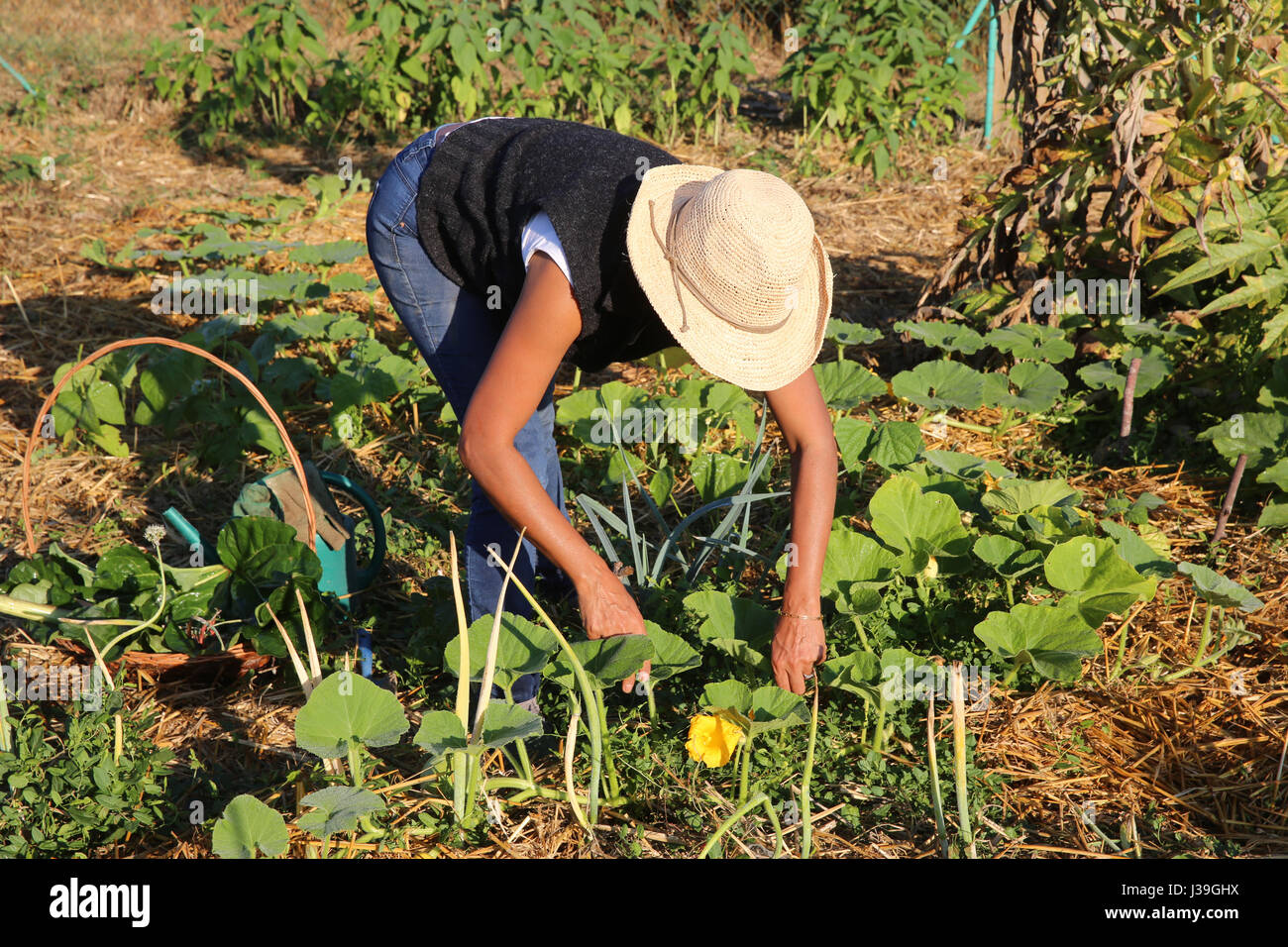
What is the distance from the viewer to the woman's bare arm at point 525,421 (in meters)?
1.45

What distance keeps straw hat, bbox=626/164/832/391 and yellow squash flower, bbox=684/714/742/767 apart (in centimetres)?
51

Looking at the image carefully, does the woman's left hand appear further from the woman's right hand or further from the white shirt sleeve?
the white shirt sleeve

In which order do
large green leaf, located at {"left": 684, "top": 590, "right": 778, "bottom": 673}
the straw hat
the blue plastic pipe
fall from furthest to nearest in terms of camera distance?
the blue plastic pipe, large green leaf, located at {"left": 684, "top": 590, "right": 778, "bottom": 673}, the straw hat

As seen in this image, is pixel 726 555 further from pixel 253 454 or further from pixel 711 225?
pixel 253 454

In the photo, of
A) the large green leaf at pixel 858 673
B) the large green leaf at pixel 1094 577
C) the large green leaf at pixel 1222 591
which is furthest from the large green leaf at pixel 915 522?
the large green leaf at pixel 1222 591

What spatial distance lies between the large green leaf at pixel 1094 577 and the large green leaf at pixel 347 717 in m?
1.14

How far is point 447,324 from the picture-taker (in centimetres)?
187

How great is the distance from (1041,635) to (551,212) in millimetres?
1064

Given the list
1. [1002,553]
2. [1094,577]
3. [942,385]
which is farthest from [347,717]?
[942,385]

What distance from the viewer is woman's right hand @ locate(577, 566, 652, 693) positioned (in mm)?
1555

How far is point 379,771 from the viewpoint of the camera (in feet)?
5.93

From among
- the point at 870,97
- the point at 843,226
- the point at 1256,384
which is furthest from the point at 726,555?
the point at 870,97

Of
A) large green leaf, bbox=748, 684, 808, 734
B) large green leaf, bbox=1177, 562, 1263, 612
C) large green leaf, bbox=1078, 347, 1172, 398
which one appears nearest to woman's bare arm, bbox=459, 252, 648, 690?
large green leaf, bbox=748, 684, 808, 734

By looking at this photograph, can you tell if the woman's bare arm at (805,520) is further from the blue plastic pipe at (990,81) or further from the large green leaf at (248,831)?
the blue plastic pipe at (990,81)
